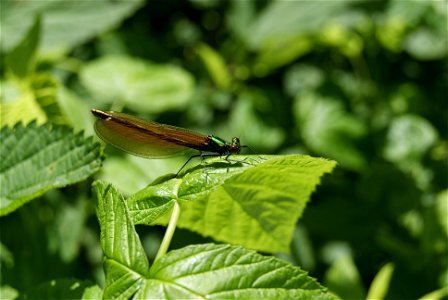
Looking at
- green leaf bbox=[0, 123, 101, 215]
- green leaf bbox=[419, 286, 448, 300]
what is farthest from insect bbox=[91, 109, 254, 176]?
green leaf bbox=[419, 286, 448, 300]

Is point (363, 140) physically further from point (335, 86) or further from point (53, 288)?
point (53, 288)

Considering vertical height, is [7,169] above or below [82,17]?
below

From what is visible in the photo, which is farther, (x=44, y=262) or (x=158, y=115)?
(x=158, y=115)

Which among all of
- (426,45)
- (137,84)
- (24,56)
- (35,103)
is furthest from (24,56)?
(426,45)

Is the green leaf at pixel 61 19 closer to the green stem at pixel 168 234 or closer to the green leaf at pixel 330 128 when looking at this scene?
the green leaf at pixel 330 128

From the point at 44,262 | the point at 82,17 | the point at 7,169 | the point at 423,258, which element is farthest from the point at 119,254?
the point at 82,17

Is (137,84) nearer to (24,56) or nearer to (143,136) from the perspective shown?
(24,56)

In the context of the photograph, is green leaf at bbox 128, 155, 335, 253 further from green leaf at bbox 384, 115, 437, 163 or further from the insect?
green leaf at bbox 384, 115, 437, 163
